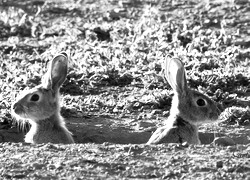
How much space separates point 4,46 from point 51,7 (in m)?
2.26

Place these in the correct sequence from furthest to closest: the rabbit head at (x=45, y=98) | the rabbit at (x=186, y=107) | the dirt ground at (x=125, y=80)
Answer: the rabbit head at (x=45, y=98) < the rabbit at (x=186, y=107) < the dirt ground at (x=125, y=80)

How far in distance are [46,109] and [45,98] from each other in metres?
0.13

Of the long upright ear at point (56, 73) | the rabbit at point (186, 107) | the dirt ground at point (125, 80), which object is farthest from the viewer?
the long upright ear at point (56, 73)

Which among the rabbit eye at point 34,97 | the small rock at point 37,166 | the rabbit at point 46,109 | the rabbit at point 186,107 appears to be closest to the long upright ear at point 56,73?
the rabbit at point 46,109

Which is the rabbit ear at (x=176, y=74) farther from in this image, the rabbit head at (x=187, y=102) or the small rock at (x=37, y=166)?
the small rock at (x=37, y=166)

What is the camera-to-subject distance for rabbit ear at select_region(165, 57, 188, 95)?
968 centimetres

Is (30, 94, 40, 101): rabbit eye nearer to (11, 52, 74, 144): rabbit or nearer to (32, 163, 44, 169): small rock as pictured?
(11, 52, 74, 144): rabbit

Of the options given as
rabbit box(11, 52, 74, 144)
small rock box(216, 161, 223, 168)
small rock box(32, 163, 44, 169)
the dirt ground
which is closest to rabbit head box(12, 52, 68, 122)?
rabbit box(11, 52, 74, 144)

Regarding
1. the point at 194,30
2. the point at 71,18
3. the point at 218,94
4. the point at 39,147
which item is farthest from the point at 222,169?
the point at 71,18

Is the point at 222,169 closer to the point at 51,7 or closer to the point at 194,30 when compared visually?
the point at 194,30

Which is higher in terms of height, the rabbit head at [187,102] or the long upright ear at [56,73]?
the long upright ear at [56,73]

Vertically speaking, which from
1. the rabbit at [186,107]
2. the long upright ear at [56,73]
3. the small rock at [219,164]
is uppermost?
the long upright ear at [56,73]

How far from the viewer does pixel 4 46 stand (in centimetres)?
1301

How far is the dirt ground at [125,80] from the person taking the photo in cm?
730
